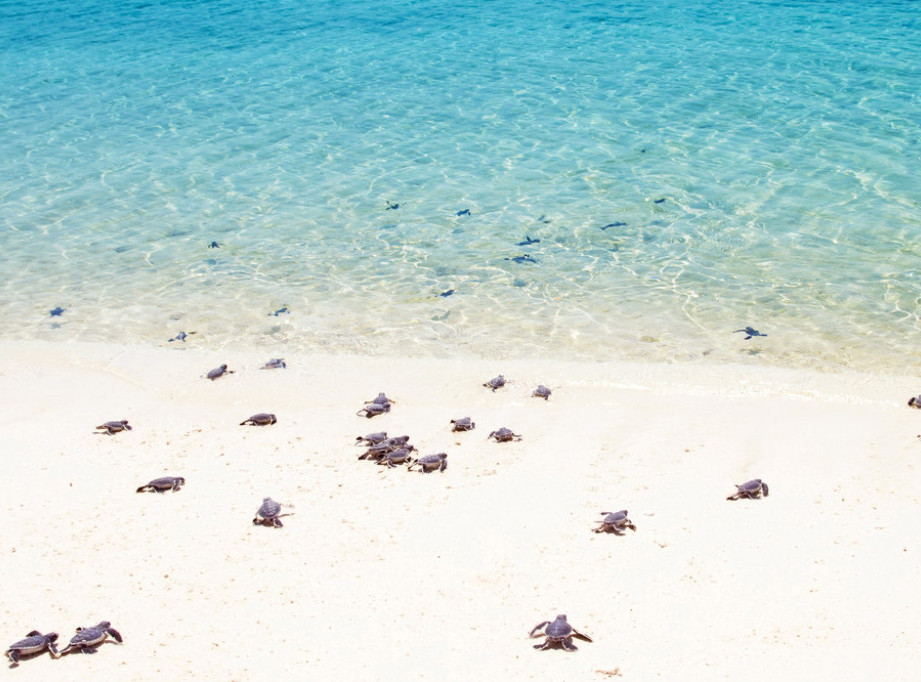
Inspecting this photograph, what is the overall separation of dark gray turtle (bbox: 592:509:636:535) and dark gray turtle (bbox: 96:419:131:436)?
6245 mm

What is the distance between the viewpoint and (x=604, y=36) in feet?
102

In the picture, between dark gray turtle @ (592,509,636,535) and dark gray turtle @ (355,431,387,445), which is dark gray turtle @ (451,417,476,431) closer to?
dark gray turtle @ (355,431,387,445)

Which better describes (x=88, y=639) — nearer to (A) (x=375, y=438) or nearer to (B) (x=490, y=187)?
(A) (x=375, y=438)

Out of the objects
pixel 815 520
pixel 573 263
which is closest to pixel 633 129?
pixel 573 263

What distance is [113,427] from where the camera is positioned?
1205 cm

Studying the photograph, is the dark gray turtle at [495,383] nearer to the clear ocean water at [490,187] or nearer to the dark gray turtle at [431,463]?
the clear ocean water at [490,187]

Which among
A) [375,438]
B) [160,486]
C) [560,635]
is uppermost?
[560,635]

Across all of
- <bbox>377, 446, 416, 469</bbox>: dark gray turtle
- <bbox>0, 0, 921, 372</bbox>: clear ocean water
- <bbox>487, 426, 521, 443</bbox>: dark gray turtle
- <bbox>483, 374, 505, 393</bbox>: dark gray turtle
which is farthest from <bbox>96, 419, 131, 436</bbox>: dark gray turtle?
<bbox>483, 374, 505, 393</bbox>: dark gray turtle

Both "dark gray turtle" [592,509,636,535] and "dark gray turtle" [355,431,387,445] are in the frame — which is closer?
"dark gray turtle" [592,509,636,535]

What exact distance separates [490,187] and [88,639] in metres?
14.4

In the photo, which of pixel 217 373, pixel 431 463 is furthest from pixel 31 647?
pixel 217 373

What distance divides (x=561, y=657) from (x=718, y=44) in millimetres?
25438

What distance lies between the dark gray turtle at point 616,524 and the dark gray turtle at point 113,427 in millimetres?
6245

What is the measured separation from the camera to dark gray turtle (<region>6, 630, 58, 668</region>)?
310 inches
